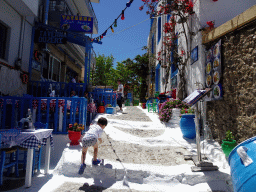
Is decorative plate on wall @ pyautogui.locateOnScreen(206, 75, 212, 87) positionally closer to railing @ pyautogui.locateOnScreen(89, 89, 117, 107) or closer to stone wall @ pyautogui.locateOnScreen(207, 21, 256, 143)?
stone wall @ pyautogui.locateOnScreen(207, 21, 256, 143)

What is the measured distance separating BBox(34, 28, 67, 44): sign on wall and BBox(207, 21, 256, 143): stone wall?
5875 millimetres

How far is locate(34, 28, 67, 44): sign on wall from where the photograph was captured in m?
7.26

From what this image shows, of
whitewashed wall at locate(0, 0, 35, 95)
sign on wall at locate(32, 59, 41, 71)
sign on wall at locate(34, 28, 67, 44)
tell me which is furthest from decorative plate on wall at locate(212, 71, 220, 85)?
sign on wall at locate(32, 59, 41, 71)

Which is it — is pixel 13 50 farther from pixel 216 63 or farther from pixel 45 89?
pixel 216 63

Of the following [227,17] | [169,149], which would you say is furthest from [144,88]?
[169,149]

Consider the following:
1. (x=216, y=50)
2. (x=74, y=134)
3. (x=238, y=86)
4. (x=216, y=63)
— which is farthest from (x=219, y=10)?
(x=74, y=134)

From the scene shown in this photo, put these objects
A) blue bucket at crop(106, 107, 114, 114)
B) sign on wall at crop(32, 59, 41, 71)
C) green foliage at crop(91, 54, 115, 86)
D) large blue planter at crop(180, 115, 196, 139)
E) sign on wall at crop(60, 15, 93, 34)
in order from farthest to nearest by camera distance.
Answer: green foliage at crop(91, 54, 115, 86) → sign on wall at crop(60, 15, 93, 34) → blue bucket at crop(106, 107, 114, 114) → sign on wall at crop(32, 59, 41, 71) → large blue planter at crop(180, 115, 196, 139)

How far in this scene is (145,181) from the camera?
3.16 metres

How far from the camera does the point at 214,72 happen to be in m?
4.68

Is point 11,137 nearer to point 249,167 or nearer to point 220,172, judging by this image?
point 249,167

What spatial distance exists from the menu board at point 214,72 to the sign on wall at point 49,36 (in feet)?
17.9

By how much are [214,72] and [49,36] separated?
6.32 m

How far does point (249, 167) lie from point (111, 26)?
22.5 feet

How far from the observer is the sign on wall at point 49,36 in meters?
7.26
